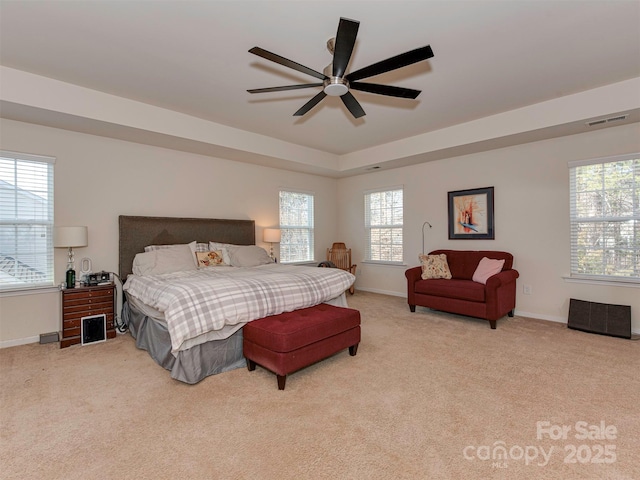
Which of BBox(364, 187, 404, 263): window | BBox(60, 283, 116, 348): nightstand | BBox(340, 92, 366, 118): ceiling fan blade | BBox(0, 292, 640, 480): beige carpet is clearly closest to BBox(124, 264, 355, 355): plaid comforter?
BBox(60, 283, 116, 348): nightstand

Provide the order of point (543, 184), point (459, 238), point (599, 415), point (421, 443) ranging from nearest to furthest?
point (421, 443) < point (599, 415) < point (543, 184) < point (459, 238)

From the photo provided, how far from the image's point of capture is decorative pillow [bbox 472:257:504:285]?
174 inches

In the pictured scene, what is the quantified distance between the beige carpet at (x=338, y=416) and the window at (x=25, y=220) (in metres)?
0.88

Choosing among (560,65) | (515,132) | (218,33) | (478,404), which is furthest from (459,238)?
(218,33)

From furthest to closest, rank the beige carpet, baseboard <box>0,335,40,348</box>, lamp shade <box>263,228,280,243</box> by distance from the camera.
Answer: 1. lamp shade <box>263,228,280,243</box>
2. baseboard <box>0,335,40,348</box>
3. the beige carpet

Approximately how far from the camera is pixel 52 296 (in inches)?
150

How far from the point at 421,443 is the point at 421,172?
4782mm

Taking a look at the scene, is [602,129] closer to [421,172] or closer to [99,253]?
[421,172]

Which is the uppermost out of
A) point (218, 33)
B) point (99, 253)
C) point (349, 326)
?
point (218, 33)

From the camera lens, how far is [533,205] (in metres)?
4.57

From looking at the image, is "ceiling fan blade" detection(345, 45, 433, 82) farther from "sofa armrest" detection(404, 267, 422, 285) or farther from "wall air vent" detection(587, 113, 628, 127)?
"sofa armrest" detection(404, 267, 422, 285)

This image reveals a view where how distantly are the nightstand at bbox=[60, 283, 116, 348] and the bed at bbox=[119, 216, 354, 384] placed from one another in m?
0.21

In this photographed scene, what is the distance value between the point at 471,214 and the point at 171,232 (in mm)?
4650

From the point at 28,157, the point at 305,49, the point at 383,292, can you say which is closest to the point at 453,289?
the point at 383,292
